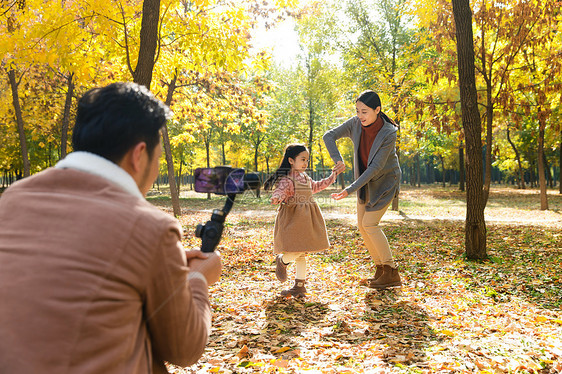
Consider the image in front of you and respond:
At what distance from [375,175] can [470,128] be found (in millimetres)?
2386

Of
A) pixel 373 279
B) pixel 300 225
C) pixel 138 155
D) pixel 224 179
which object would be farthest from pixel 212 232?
pixel 373 279

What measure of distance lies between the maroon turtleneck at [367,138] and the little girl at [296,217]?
499 millimetres

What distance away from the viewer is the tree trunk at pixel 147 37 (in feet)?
17.1

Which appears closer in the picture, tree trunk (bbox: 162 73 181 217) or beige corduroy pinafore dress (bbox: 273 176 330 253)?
beige corduroy pinafore dress (bbox: 273 176 330 253)

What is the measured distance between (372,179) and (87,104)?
13.6ft

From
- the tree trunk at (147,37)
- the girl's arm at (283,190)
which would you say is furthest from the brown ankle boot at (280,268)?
the tree trunk at (147,37)

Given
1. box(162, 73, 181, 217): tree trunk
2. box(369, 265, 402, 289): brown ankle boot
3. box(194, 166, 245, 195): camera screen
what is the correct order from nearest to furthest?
box(194, 166, 245, 195): camera screen < box(369, 265, 402, 289): brown ankle boot < box(162, 73, 181, 217): tree trunk

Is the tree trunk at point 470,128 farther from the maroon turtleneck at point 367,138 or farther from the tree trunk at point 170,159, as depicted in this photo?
the tree trunk at point 170,159

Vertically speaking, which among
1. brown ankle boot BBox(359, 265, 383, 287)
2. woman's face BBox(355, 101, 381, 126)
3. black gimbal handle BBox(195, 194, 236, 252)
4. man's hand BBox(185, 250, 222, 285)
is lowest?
brown ankle boot BBox(359, 265, 383, 287)

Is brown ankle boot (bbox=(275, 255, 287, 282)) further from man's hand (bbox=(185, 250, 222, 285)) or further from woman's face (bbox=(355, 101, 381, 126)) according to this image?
man's hand (bbox=(185, 250, 222, 285))

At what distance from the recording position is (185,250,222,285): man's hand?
5.33ft

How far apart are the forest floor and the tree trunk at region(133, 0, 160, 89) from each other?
9.93ft

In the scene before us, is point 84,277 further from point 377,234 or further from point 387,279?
point 387,279

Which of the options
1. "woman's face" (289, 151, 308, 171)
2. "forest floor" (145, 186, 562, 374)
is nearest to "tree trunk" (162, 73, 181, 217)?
"forest floor" (145, 186, 562, 374)
